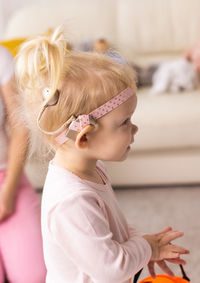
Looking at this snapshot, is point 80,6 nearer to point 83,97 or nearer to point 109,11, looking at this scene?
point 109,11

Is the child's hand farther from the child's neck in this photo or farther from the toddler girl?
the child's neck

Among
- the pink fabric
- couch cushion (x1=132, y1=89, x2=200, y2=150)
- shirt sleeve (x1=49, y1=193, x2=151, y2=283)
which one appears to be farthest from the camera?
couch cushion (x1=132, y1=89, x2=200, y2=150)

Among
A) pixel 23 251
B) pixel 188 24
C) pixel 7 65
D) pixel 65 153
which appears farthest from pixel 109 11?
pixel 65 153

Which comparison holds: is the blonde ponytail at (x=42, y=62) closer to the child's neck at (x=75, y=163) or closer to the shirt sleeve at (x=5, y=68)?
the child's neck at (x=75, y=163)

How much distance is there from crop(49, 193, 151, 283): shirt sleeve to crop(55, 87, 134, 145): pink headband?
0.13 meters

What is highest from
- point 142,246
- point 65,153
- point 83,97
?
point 83,97

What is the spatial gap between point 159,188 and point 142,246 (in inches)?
49.9

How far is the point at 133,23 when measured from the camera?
2639mm

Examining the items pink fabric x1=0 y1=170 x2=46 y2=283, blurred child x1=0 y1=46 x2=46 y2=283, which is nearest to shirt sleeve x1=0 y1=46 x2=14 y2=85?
blurred child x1=0 y1=46 x2=46 y2=283

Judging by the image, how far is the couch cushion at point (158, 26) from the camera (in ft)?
8.54

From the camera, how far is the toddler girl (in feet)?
2.82

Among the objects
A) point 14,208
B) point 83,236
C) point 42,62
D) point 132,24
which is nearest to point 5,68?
point 14,208

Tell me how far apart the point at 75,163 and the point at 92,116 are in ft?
0.40

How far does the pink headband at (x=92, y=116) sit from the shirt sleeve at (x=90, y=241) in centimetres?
13
